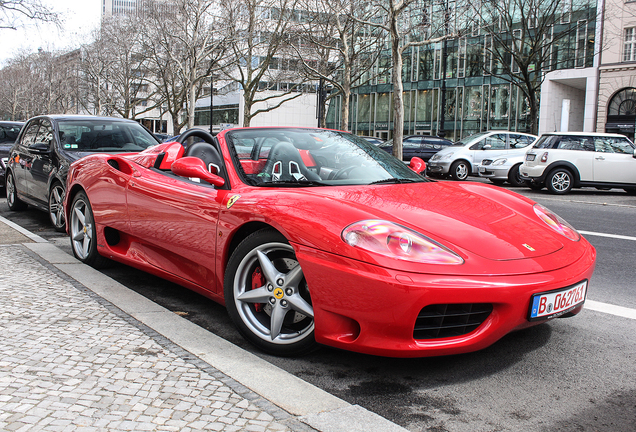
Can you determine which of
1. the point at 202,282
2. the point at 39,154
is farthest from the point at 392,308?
the point at 39,154

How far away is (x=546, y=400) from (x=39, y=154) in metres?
7.04

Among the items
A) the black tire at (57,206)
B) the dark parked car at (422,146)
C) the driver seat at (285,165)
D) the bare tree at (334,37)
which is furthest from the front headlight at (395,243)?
the bare tree at (334,37)

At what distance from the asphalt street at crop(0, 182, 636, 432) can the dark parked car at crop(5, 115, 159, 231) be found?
375 centimetres

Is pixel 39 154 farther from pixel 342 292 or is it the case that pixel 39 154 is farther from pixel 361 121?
pixel 361 121

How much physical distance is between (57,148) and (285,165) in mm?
4826

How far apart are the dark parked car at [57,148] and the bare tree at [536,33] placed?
22.8 meters

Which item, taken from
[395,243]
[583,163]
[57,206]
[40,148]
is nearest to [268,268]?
[395,243]

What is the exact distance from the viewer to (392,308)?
2.55 m

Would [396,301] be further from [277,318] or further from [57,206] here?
[57,206]

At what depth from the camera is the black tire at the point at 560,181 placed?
558 inches

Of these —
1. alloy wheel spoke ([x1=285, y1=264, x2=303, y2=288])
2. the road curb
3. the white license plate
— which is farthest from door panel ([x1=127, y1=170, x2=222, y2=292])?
the white license plate

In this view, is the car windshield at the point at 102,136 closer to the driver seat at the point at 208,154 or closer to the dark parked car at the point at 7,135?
the driver seat at the point at 208,154

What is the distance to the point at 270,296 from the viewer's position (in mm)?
3055

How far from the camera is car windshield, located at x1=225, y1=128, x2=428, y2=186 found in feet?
11.9
